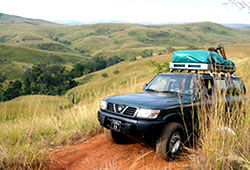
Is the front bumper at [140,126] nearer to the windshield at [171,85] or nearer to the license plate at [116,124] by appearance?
the license plate at [116,124]

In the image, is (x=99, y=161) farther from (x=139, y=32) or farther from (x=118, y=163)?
(x=139, y=32)

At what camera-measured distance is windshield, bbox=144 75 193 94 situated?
482cm

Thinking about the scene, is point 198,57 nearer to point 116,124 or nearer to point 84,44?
point 116,124

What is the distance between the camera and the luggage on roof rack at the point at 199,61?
4.95 m

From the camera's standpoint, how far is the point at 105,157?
4.42 metres

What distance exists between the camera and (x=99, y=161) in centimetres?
423

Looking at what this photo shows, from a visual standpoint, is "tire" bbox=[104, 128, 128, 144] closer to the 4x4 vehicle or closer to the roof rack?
the 4x4 vehicle

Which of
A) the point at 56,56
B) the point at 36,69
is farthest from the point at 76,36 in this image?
the point at 36,69

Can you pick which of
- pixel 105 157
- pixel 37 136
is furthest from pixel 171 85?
pixel 37 136

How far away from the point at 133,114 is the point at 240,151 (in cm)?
167

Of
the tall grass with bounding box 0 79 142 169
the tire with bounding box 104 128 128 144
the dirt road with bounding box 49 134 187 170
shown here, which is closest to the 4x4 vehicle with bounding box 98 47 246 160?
the dirt road with bounding box 49 134 187 170

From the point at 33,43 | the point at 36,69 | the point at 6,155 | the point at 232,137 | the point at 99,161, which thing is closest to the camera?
the point at 232,137

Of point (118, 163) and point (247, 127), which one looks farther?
point (118, 163)

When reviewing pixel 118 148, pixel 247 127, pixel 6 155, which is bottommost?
A: pixel 118 148
